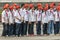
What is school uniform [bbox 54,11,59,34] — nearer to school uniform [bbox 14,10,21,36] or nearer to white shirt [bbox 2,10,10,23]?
school uniform [bbox 14,10,21,36]

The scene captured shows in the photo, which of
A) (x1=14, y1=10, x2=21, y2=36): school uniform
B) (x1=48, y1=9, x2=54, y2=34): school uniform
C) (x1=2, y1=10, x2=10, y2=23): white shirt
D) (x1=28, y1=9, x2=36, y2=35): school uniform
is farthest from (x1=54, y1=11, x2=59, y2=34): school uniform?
(x1=2, y1=10, x2=10, y2=23): white shirt

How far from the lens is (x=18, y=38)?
64.0ft

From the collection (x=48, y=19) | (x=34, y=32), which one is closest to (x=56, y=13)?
(x=48, y=19)

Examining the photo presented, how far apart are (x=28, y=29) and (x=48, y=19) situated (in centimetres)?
141

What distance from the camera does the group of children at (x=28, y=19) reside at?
20391 millimetres

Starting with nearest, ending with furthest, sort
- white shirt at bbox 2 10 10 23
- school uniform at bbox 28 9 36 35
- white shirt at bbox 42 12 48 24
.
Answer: white shirt at bbox 2 10 10 23 → school uniform at bbox 28 9 36 35 → white shirt at bbox 42 12 48 24

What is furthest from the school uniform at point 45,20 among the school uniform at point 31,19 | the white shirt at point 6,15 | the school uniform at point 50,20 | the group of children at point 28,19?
the white shirt at point 6,15

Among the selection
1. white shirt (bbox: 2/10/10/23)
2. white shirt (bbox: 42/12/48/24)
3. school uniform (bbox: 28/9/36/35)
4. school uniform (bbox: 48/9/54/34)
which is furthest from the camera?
school uniform (bbox: 48/9/54/34)

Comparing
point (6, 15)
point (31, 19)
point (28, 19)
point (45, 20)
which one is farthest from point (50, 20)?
point (6, 15)

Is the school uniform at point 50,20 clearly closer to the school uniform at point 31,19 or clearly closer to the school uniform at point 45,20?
the school uniform at point 45,20

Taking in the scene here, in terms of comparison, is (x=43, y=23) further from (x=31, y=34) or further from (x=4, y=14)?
(x=4, y=14)

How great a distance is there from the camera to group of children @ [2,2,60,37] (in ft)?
66.9

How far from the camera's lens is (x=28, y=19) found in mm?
20703

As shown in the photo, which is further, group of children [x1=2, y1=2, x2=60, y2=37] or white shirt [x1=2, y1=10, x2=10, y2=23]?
group of children [x1=2, y1=2, x2=60, y2=37]
